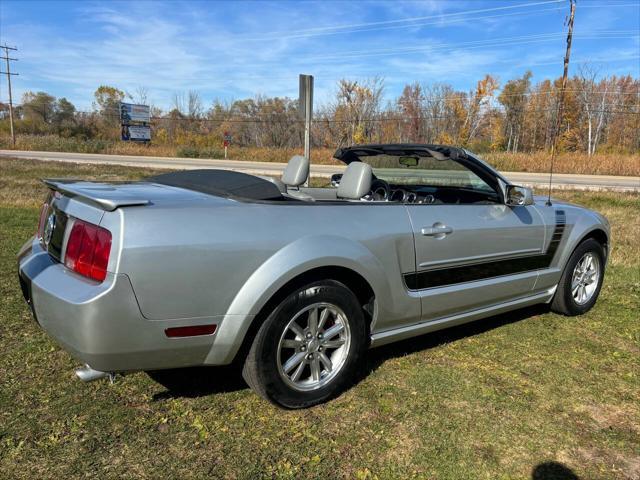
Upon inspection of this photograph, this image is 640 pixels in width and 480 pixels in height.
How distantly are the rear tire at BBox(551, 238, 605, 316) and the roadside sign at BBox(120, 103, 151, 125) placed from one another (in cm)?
5425

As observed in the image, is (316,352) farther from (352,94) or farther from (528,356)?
(352,94)

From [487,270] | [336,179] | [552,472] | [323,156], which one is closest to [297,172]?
[336,179]

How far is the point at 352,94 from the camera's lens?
41656 millimetres

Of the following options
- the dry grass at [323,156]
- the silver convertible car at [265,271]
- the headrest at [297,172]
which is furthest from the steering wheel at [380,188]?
the dry grass at [323,156]

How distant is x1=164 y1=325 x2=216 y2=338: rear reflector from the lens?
2.39 metres

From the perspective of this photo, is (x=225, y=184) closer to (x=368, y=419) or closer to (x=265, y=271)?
(x=265, y=271)

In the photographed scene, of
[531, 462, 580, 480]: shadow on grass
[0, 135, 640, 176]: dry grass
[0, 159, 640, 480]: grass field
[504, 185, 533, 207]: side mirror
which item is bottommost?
[531, 462, 580, 480]: shadow on grass

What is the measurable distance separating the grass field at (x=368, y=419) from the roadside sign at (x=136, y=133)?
53236 mm

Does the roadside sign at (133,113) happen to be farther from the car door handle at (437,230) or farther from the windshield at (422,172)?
the car door handle at (437,230)

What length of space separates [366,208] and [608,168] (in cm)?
2890

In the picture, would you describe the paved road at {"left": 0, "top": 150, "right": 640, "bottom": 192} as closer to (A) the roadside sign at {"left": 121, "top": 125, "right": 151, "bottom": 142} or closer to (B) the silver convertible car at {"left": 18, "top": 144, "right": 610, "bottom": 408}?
(B) the silver convertible car at {"left": 18, "top": 144, "right": 610, "bottom": 408}

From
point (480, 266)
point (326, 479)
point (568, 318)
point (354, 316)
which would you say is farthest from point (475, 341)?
point (326, 479)

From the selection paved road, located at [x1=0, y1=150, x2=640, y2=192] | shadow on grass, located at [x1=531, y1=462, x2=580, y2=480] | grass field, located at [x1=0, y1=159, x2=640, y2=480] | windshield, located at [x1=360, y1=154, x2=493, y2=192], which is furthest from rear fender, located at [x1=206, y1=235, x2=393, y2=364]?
paved road, located at [x1=0, y1=150, x2=640, y2=192]

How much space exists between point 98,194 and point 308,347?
137cm
